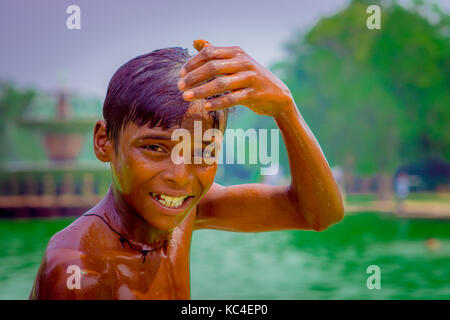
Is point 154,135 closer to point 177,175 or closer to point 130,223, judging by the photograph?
point 177,175

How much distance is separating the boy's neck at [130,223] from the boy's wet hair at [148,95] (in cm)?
19

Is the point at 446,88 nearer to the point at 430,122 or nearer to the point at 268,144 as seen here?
the point at 430,122

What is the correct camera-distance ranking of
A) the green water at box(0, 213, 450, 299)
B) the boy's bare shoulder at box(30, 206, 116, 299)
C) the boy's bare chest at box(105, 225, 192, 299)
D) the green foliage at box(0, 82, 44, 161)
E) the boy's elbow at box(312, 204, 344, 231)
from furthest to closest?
the green foliage at box(0, 82, 44, 161) → the green water at box(0, 213, 450, 299) → the boy's elbow at box(312, 204, 344, 231) → the boy's bare chest at box(105, 225, 192, 299) → the boy's bare shoulder at box(30, 206, 116, 299)

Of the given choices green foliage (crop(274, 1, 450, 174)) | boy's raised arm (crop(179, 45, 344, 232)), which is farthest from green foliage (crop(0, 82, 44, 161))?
boy's raised arm (crop(179, 45, 344, 232))

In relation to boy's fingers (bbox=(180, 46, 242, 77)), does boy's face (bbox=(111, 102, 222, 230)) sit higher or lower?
lower

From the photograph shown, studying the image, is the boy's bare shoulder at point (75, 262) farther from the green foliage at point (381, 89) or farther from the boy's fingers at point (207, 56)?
the green foliage at point (381, 89)

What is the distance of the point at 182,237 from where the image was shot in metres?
1.91

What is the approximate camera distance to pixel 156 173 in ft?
5.23

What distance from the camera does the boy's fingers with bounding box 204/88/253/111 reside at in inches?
56.2

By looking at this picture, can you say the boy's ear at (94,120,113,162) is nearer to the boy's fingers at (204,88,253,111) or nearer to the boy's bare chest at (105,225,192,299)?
the boy's bare chest at (105,225,192,299)

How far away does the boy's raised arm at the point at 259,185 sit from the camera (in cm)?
143

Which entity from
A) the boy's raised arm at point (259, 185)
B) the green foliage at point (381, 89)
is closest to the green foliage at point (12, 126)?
the green foliage at point (381, 89)

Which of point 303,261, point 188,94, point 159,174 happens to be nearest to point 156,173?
point 159,174
